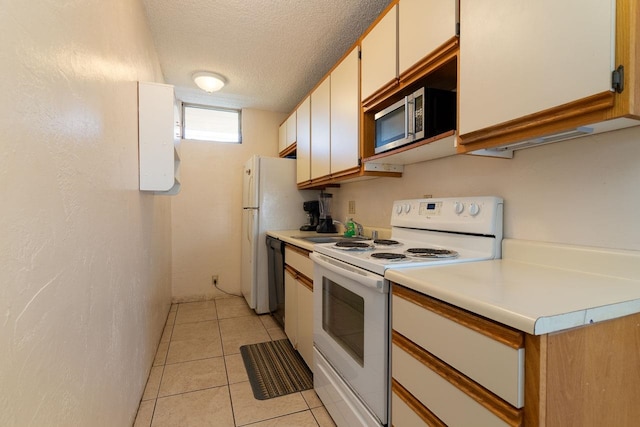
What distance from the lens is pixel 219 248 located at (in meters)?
3.67

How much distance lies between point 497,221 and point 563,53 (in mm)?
696

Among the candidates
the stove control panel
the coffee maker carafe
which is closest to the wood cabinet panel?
the stove control panel

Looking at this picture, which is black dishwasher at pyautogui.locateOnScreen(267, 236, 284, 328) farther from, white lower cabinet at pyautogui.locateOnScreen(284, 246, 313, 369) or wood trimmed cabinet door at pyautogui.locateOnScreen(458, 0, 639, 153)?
wood trimmed cabinet door at pyautogui.locateOnScreen(458, 0, 639, 153)

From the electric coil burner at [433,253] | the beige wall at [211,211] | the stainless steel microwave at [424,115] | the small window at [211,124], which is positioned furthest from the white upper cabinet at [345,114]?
the small window at [211,124]

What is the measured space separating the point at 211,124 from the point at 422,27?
9.95ft

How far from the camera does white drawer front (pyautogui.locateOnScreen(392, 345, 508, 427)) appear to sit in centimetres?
73

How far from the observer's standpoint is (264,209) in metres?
3.03

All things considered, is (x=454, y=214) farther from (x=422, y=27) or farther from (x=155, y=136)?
(x=155, y=136)

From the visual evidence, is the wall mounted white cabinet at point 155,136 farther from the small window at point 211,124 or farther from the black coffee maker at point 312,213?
the small window at point 211,124

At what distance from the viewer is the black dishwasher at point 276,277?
262 centimetres

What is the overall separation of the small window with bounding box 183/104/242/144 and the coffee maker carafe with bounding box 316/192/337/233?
1.52m

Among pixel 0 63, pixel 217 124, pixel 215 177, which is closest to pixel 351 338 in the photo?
pixel 0 63

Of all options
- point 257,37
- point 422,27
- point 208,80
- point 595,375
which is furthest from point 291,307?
point 208,80

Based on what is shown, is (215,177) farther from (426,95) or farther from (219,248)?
Result: (426,95)
